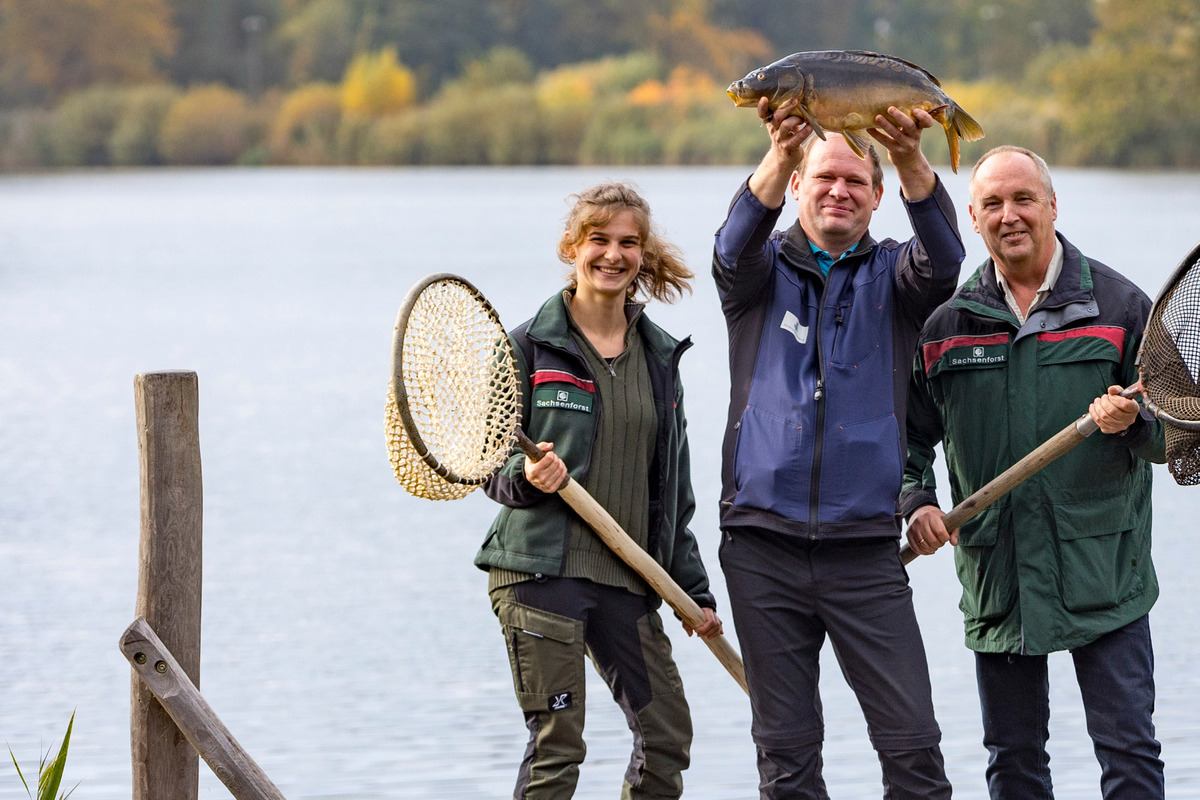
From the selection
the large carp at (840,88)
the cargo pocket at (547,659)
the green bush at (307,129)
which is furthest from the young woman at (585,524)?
the green bush at (307,129)

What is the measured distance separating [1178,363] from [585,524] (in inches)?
61.7

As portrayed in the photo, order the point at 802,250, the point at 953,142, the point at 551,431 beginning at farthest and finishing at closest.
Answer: the point at 551,431 < the point at 802,250 < the point at 953,142

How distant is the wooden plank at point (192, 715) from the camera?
4098mm

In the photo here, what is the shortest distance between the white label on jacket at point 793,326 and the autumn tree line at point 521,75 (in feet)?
146

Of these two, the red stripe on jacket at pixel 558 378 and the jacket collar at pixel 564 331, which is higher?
the jacket collar at pixel 564 331

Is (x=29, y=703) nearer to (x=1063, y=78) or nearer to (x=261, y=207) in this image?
(x=261, y=207)

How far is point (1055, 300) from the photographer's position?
13.7 ft

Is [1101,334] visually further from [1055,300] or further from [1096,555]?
[1096,555]

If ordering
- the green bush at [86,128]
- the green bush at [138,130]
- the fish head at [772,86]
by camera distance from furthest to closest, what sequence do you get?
the green bush at [138,130] < the green bush at [86,128] < the fish head at [772,86]

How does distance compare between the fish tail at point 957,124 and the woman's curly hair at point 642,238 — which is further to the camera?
the woman's curly hair at point 642,238

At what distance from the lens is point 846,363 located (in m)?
3.97

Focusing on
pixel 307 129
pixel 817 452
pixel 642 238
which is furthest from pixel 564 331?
pixel 307 129

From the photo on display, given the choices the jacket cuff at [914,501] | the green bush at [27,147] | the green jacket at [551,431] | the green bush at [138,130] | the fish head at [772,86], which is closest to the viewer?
the fish head at [772,86]

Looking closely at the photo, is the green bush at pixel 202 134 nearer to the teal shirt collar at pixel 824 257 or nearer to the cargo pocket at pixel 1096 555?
the teal shirt collar at pixel 824 257
